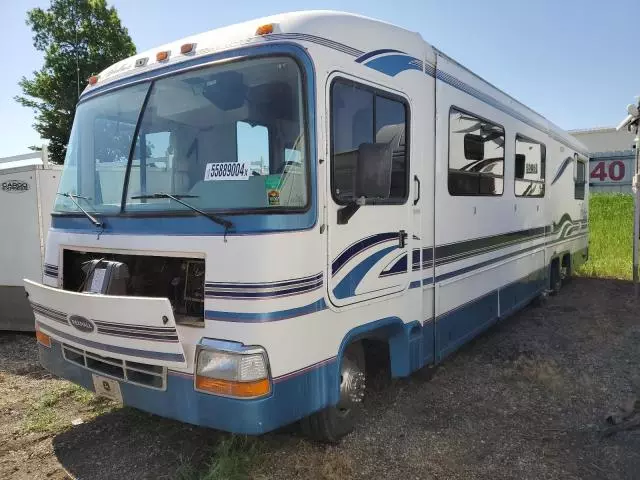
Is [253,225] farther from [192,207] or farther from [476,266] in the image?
[476,266]

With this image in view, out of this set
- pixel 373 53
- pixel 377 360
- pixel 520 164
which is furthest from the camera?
pixel 520 164

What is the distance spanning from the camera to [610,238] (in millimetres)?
13906

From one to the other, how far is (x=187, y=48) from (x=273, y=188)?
1.14 meters

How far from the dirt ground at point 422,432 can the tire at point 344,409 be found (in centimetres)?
11

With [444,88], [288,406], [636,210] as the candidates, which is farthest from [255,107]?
[636,210]

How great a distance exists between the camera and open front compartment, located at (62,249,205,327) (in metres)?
3.09

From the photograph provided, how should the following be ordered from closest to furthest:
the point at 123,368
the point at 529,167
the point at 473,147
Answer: the point at 123,368 < the point at 473,147 < the point at 529,167

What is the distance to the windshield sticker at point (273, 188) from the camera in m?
2.77

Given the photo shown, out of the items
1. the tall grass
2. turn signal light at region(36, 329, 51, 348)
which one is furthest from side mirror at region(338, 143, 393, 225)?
the tall grass

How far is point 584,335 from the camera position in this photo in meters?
6.12

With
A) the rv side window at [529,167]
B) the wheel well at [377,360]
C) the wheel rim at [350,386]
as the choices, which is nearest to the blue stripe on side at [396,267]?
the wheel well at [377,360]

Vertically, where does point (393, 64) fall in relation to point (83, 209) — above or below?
above

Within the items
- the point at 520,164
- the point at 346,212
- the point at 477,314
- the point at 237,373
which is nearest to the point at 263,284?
the point at 237,373

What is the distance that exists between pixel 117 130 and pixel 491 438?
3353 mm
